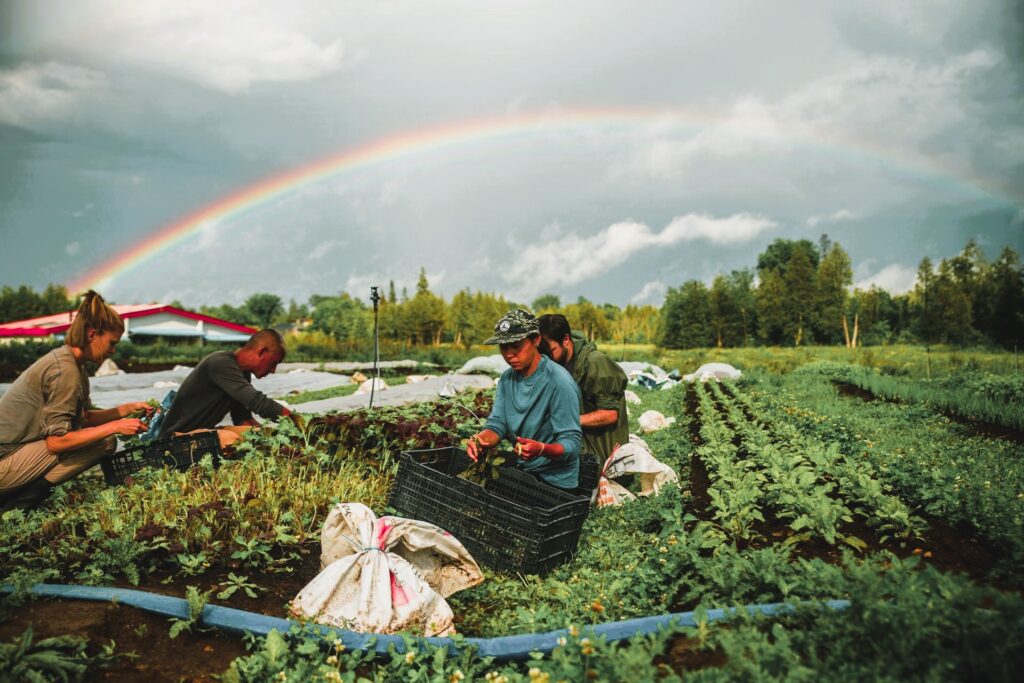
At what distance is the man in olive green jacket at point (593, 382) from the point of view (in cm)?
486

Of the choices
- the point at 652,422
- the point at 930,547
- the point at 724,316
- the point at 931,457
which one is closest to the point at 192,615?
the point at 930,547

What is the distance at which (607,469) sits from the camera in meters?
4.94

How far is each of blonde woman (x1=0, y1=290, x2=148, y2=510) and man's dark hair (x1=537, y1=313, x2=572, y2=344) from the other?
9.44ft

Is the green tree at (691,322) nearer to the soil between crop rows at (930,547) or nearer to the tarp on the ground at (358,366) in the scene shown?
the tarp on the ground at (358,366)

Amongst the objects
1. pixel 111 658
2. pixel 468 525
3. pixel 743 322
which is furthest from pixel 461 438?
pixel 743 322

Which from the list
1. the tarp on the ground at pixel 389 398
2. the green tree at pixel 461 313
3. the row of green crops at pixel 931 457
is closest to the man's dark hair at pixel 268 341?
the row of green crops at pixel 931 457

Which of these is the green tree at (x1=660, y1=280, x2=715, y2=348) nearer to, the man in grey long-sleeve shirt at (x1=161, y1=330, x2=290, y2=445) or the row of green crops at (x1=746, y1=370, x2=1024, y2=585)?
the row of green crops at (x1=746, y1=370, x2=1024, y2=585)

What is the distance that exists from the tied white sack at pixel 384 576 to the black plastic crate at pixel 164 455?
2110mm

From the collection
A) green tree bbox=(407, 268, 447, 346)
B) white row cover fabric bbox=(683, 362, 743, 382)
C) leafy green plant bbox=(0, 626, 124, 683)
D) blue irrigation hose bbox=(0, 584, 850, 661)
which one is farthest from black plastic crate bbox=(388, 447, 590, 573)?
green tree bbox=(407, 268, 447, 346)

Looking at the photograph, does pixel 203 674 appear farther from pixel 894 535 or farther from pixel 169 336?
pixel 169 336

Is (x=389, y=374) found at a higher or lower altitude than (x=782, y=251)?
lower

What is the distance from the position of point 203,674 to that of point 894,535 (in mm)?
3393

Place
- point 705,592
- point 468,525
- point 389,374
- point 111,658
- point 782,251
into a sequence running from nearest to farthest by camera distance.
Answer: point 111,658
point 705,592
point 468,525
point 389,374
point 782,251

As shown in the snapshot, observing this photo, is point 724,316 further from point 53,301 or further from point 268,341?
point 53,301
